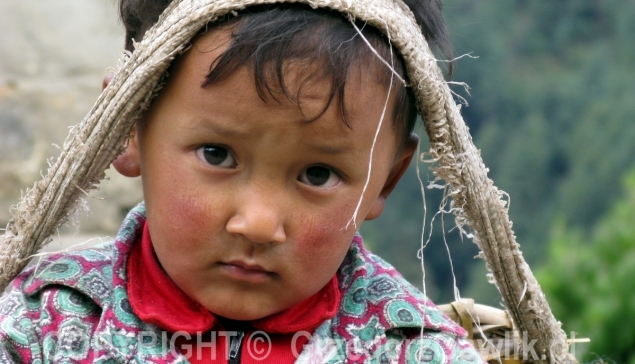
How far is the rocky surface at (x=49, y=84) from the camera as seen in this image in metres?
3.52

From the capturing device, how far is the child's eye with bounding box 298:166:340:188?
170 centimetres

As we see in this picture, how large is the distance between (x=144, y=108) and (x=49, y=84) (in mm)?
2249

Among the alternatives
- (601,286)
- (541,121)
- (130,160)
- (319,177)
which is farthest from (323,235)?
(541,121)

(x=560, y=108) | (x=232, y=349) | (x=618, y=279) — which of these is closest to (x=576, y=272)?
(x=618, y=279)

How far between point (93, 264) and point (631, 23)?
2829 cm

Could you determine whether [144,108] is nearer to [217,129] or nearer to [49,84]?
[217,129]

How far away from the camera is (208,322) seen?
1.82 m

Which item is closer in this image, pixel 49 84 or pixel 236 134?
pixel 236 134

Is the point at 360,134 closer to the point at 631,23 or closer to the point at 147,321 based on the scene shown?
the point at 147,321

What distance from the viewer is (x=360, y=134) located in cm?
169

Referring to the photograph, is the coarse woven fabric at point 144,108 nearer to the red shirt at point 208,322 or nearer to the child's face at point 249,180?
the child's face at point 249,180

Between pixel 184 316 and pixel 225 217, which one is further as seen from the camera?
pixel 184 316

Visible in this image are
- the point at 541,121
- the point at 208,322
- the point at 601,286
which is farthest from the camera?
the point at 541,121

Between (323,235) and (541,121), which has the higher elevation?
(541,121)
